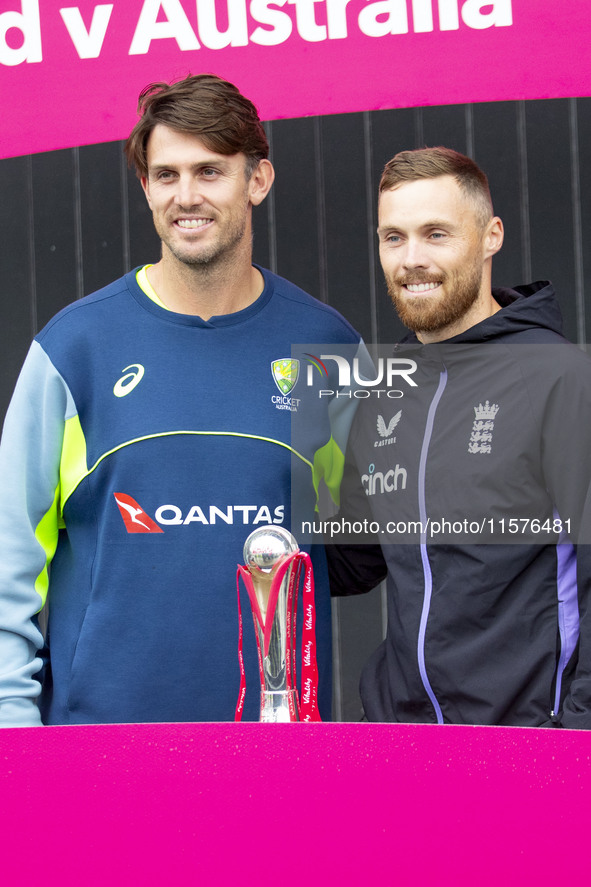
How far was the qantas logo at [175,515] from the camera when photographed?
5.28ft

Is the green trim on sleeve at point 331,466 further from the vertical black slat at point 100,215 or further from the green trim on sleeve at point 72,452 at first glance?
the vertical black slat at point 100,215

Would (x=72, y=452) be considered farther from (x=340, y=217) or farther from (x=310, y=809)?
(x=340, y=217)

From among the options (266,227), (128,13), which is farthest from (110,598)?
(266,227)

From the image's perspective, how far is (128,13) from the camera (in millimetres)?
1565

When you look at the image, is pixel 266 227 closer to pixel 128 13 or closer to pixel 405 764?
pixel 128 13

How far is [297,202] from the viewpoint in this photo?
2699 millimetres

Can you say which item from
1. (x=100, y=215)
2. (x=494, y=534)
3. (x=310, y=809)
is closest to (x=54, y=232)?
(x=100, y=215)

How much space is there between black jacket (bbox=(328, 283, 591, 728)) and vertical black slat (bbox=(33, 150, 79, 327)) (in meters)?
1.37

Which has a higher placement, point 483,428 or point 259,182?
point 259,182

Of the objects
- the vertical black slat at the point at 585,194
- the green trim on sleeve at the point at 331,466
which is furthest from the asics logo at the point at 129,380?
the vertical black slat at the point at 585,194

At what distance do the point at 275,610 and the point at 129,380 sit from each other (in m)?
0.47

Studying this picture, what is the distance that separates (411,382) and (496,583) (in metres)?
0.35

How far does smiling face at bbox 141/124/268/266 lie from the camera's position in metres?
1.61

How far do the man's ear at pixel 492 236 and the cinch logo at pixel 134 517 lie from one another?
624 mm
